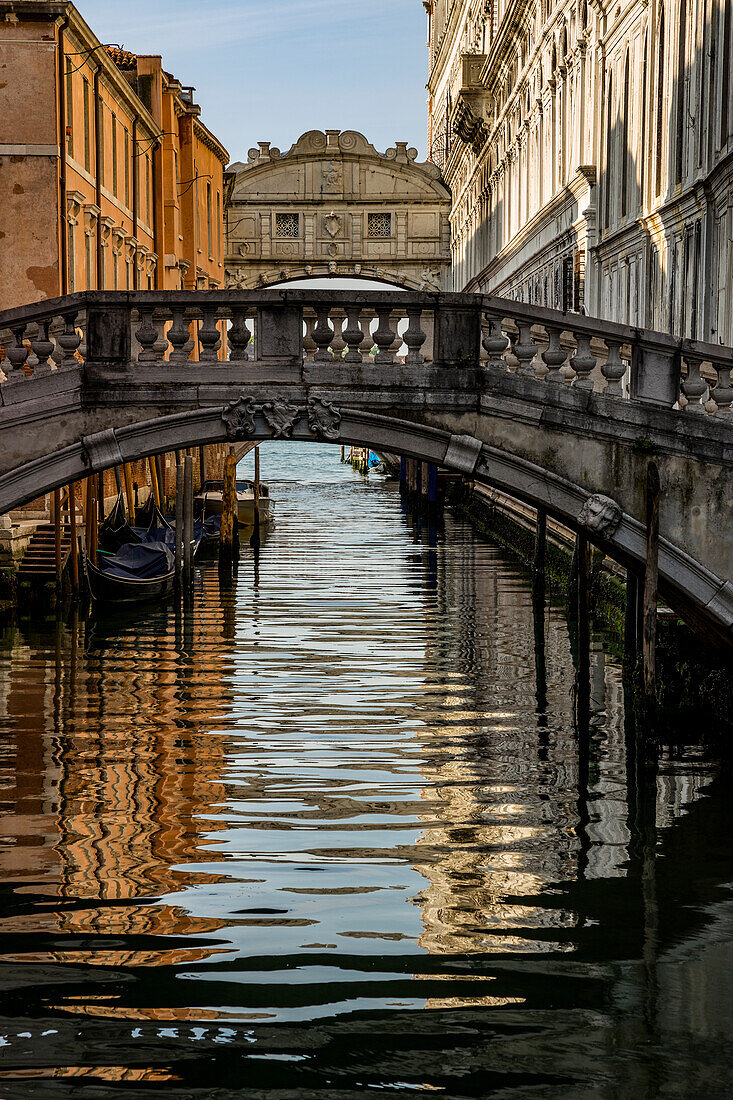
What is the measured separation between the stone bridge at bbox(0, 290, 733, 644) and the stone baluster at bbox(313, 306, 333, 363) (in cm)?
1

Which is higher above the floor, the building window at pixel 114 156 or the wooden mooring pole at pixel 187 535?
the building window at pixel 114 156

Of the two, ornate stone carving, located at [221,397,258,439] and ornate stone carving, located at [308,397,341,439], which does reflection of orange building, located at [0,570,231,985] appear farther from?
ornate stone carving, located at [308,397,341,439]

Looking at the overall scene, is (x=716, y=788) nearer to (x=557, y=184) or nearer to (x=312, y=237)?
(x=557, y=184)

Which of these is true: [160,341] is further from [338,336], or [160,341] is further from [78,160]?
[78,160]

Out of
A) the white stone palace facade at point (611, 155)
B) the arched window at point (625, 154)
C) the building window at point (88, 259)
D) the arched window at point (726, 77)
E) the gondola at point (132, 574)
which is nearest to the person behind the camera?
the arched window at point (726, 77)

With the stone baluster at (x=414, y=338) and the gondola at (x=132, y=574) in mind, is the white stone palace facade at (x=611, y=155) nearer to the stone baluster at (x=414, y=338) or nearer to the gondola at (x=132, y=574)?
the stone baluster at (x=414, y=338)

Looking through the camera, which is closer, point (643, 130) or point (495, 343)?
point (495, 343)

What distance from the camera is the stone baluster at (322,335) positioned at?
8.92 m

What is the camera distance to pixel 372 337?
29.0 ft

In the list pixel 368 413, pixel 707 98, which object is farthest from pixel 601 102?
pixel 368 413

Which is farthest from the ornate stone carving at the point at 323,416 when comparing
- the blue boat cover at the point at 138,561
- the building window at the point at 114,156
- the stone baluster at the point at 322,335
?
the building window at the point at 114,156

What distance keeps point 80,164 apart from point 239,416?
1480 cm

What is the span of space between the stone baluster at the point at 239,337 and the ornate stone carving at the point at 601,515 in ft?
7.85

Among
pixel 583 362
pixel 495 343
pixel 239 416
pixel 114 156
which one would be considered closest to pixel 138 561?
pixel 114 156
